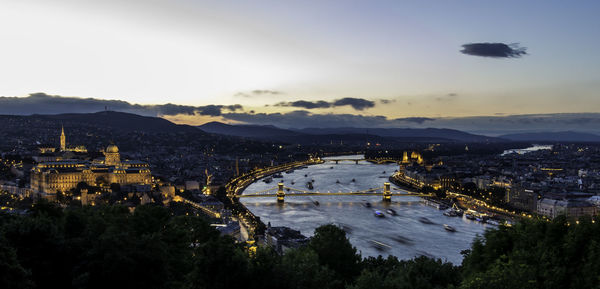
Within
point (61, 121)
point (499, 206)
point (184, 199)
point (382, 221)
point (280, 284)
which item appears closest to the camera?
point (280, 284)

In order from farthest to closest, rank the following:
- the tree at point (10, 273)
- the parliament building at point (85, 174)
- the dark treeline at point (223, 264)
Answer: the parliament building at point (85, 174) < the dark treeline at point (223, 264) < the tree at point (10, 273)

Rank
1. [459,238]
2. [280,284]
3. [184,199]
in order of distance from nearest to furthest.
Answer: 1. [280,284]
2. [459,238]
3. [184,199]

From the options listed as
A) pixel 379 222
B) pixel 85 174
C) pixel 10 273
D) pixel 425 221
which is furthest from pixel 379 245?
pixel 85 174

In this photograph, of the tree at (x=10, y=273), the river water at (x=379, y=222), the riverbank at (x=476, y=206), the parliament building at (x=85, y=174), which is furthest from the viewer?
the riverbank at (x=476, y=206)

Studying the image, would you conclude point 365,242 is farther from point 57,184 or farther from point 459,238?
point 57,184

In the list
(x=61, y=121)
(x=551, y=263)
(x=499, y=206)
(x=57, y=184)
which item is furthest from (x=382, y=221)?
(x=61, y=121)

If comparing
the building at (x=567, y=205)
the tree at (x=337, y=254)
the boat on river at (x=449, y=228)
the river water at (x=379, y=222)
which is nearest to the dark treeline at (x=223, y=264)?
the tree at (x=337, y=254)

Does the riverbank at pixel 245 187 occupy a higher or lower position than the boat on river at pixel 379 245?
lower

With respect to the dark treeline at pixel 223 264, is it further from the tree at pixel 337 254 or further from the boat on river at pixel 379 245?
the boat on river at pixel 379 245
